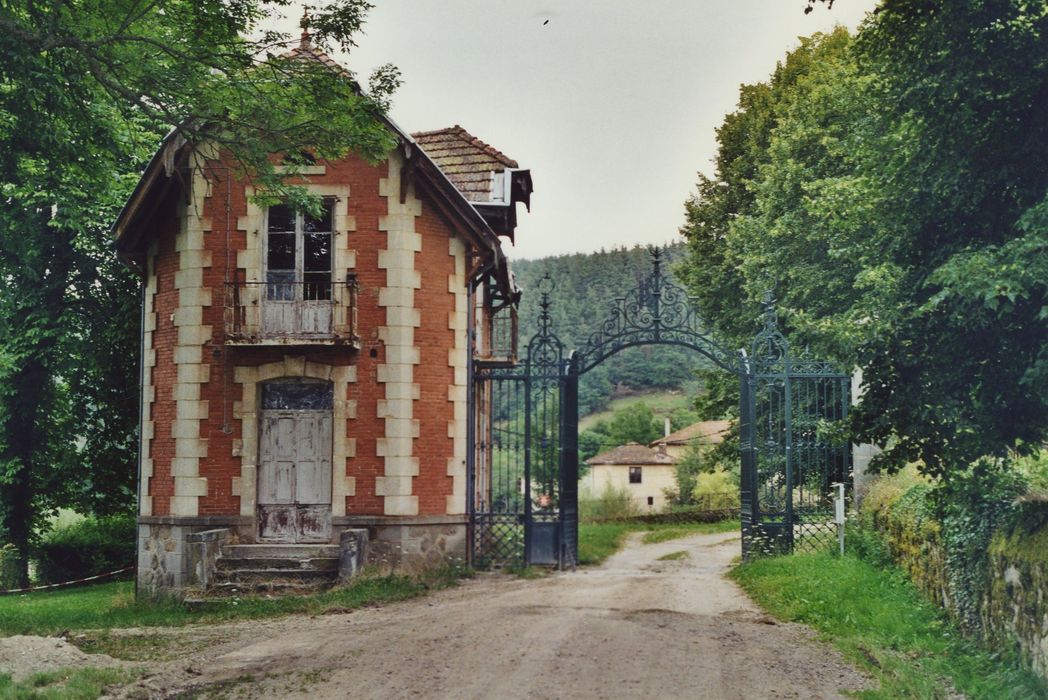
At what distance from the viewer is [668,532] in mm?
35031

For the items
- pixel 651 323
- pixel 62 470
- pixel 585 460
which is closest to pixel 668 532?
pixel 651 323

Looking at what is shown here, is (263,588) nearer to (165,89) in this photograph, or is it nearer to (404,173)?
(404,173)

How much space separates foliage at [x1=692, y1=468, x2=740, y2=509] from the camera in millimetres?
43906

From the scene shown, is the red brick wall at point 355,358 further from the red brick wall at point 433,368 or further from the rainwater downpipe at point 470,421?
the rainwater downpipe at point 470,421

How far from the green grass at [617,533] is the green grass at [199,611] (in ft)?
18.1

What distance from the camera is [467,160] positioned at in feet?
67.9

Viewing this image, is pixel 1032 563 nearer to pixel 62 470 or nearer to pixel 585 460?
pixel 62 470

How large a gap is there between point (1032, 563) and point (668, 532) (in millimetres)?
26296

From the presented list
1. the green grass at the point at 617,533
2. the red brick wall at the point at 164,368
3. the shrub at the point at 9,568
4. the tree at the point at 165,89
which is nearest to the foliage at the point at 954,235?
the tree at the point at 165,89

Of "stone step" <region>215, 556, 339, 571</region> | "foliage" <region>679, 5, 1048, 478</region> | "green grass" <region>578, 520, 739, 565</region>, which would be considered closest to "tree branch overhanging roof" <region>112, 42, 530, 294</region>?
"stone step" <region>215, 556, 339, 571</region>

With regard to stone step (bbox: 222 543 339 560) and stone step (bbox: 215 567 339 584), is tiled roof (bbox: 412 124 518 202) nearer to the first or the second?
stone step (bbox: 222 543 339 560)

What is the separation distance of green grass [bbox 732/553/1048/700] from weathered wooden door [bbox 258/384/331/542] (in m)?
7.01

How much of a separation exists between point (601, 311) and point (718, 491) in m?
30.8

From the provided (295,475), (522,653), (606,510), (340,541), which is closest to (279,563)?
(340,541)
